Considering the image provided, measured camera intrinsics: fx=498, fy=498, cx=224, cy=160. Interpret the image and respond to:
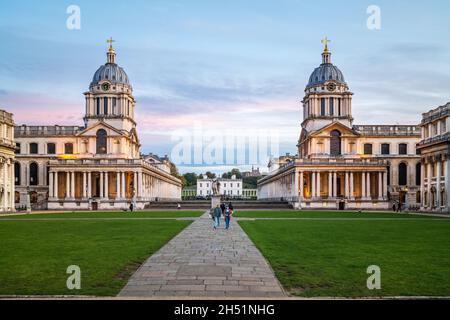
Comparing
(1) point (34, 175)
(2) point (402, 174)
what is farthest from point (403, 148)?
(1) point (34, 175)

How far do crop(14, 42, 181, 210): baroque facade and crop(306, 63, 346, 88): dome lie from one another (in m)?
38.3

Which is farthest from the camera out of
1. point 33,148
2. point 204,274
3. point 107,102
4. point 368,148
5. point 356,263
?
point 33,148

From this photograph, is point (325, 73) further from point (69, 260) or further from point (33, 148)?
point (69, 260)

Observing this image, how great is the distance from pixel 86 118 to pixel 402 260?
297ft

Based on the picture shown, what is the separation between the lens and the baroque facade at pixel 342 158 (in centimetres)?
9088

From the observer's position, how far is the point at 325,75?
4023 inches

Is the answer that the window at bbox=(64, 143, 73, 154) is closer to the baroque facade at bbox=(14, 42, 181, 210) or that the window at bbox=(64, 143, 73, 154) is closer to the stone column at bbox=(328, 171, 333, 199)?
the baroque facade at bbox=(14, 42, 181, 210)

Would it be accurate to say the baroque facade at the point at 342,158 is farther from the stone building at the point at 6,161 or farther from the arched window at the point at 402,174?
the stone building at the point at 6,161

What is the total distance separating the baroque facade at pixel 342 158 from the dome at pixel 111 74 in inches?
1515

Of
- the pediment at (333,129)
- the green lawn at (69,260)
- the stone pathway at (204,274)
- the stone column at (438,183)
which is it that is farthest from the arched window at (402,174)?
the stone pathway at (204,274)

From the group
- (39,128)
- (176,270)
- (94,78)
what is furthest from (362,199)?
(176,270)

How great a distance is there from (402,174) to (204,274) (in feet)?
317
